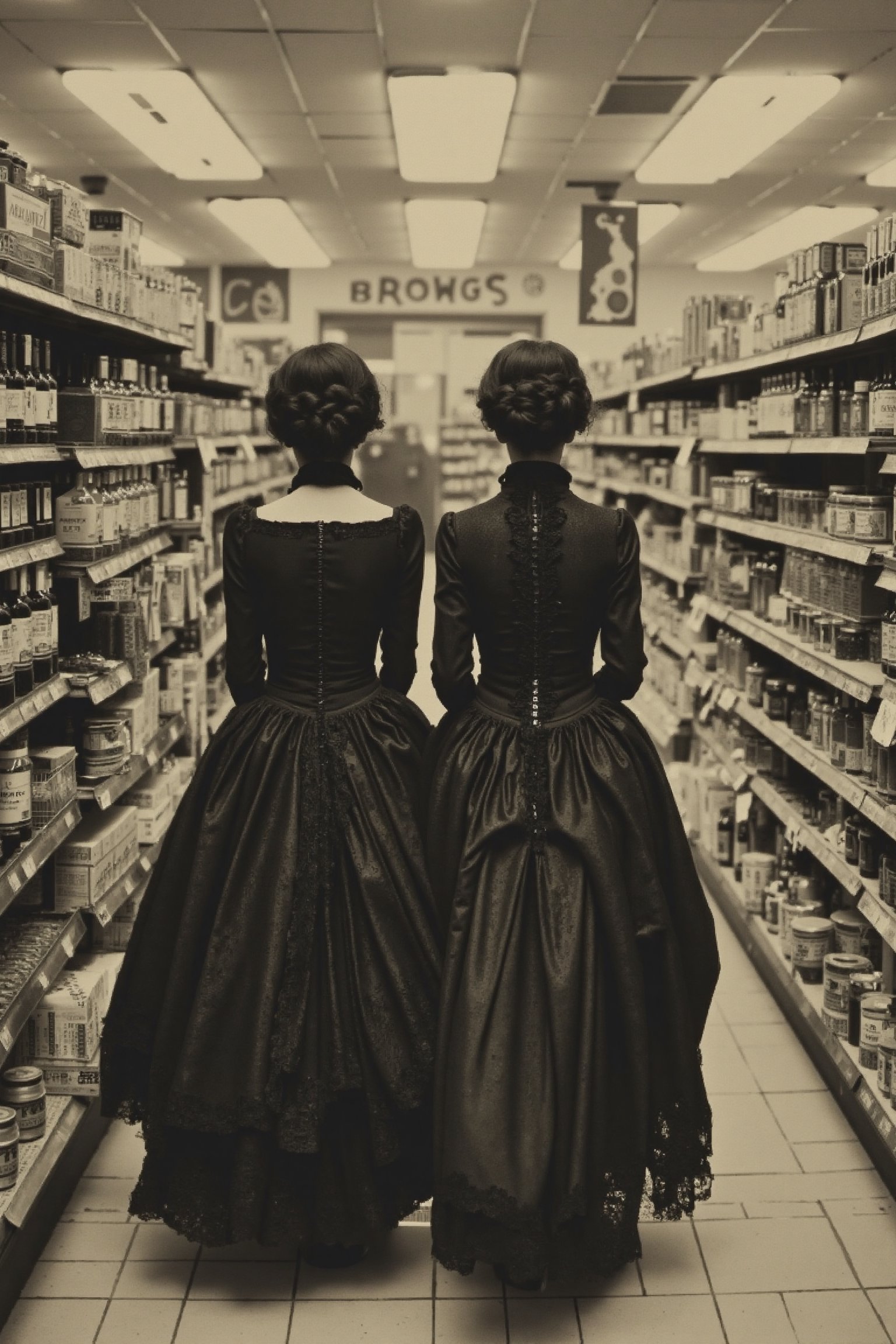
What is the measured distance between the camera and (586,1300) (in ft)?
9.66

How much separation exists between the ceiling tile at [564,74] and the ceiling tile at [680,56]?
0.10 meters

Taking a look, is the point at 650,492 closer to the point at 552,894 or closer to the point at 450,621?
the point at 450,621

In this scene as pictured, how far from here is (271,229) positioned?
1312cm

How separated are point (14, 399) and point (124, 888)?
1610 millimetres

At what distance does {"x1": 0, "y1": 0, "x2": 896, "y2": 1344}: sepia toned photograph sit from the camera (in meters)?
2.78

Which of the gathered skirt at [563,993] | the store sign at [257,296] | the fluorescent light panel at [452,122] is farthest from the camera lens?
the store sign at [257,296]

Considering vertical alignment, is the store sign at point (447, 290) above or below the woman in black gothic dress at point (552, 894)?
above

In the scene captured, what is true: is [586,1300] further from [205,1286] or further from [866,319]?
[866,319]

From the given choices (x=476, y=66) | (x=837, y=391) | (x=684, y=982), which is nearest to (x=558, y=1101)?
(x=684, y=982)

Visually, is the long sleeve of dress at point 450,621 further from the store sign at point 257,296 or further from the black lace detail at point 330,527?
the store sign at point 257,296

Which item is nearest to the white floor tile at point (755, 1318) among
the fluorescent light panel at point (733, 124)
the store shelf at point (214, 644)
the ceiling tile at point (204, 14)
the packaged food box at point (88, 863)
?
the packaged food box at point (88, 863)

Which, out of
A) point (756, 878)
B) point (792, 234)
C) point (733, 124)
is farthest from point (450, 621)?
point (792, 234)

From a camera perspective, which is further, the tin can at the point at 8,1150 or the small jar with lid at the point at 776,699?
the small jar with lid at the point at 776,699

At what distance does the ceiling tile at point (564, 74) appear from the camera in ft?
23.4
